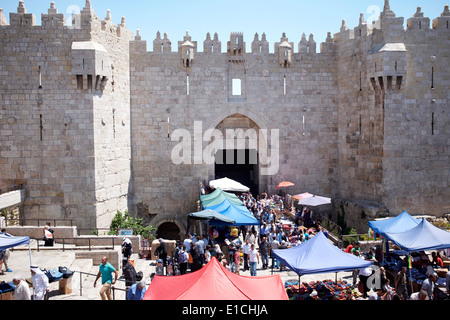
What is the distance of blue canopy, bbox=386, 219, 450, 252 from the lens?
13.8m

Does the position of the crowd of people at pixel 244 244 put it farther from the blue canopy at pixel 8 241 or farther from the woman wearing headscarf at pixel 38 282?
the blue canopy at pixel 8 241

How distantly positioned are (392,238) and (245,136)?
13.3m

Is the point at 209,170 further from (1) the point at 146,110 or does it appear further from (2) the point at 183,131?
(1) the point at 146,110

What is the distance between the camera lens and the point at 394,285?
14297mm

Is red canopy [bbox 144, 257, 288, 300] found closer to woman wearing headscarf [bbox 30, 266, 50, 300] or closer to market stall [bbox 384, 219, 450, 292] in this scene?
woman wearing headscarf [bbox 30, 266, 50, 300]

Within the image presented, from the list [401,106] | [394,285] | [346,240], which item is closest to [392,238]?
[394,285]

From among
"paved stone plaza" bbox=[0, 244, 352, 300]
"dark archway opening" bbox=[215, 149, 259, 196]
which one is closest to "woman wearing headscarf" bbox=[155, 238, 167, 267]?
"paved stone plaza" bbox=[0, 244, 352, 300]

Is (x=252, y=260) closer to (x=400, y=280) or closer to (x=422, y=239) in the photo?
(x=400, y=280)


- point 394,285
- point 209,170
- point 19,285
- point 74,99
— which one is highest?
point 74,99

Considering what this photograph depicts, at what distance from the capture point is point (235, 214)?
57.5 ft

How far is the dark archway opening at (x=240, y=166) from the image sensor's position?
2795 cm

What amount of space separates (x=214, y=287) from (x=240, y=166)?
21854mm

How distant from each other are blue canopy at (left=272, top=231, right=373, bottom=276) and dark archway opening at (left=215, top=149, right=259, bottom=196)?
568 inches

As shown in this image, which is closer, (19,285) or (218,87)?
(19,285)
